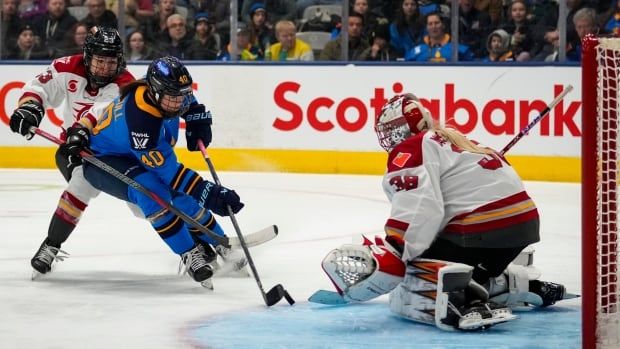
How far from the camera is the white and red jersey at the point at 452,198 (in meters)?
3.12

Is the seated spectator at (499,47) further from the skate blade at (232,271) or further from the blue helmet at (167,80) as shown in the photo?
the blue helmet at (167,80)

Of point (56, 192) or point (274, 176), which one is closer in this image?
point (56, 192)

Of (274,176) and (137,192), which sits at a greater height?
(137,192)

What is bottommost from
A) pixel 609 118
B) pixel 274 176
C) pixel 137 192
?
pixel 274 176

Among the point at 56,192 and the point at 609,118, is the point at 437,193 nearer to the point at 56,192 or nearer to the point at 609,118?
the point at 609,118

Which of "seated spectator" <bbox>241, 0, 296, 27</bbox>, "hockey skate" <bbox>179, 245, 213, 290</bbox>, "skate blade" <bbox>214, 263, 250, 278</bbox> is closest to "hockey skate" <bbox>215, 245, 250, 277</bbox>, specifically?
"skate blade" <bbox>214, 263, 250, 278</bbox>

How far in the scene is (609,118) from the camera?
288 cm

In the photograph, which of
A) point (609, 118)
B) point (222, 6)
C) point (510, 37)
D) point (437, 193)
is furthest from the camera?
point (222, 6)

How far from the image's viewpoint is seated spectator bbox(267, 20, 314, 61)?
26.2 ft

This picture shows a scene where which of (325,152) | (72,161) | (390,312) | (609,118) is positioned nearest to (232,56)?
(325,152)

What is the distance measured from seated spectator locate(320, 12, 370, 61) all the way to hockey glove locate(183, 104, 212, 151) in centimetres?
374

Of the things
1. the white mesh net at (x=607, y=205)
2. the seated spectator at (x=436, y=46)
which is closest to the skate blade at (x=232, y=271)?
the white mesh net at (x=607, y=205)

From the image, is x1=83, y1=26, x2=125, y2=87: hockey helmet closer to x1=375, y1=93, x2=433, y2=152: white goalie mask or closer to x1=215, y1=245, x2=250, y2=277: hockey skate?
x1=215, y1=245, x2=250, y2=277: hockey skate

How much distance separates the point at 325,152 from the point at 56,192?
1.95 meters
